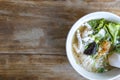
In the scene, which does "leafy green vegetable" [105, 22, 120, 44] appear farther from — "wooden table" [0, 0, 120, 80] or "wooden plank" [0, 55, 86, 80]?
"wooden plank" [0, 55, 86, 80]

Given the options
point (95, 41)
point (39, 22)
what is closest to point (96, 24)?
point (95, 41)

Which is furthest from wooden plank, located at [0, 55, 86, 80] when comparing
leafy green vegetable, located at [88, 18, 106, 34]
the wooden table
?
leafy green vegetable, located at [88, 18, 106, 34]

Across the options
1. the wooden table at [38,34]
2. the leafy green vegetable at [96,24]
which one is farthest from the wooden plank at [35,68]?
the leafy green vegetable at [96,24]

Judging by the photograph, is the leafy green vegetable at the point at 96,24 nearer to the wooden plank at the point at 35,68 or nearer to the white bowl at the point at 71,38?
the white bowl at the point at 71,38

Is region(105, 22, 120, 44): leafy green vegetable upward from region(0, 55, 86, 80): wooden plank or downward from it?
upward

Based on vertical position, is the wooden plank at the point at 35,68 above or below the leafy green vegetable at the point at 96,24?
below

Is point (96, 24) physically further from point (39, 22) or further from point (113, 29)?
point (39, 22)

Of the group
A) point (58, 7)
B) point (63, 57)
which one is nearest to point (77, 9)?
point (58, 7)
